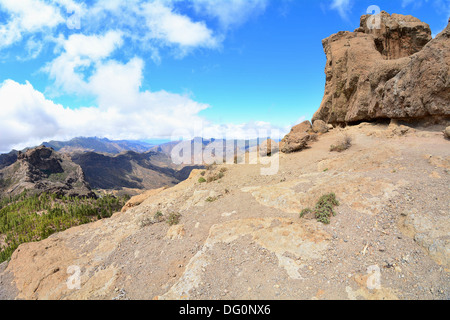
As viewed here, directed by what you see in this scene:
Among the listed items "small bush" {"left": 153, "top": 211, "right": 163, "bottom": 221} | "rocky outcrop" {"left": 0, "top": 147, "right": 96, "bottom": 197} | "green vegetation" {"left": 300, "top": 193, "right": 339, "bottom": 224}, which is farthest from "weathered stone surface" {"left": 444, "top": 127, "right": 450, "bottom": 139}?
"rocky outcrop" {"left": 0, "top": 147, "right": 96, "bottom": 197}

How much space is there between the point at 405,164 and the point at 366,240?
7378 mm

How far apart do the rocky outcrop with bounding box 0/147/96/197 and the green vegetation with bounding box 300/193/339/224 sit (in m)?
108

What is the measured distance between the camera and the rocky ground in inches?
207

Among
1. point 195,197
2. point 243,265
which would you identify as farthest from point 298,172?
point 243,265

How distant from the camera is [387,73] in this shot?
64.8 feet

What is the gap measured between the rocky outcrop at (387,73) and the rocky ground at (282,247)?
3.89m

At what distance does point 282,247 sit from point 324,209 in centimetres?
284

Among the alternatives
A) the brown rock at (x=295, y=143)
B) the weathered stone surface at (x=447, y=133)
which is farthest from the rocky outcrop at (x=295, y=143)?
the weathered stone surface at (x=447, y=133)

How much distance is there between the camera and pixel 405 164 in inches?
426

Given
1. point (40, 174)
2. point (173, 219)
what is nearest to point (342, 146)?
point (173, 219)

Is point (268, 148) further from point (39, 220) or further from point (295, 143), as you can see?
point (39, 220)

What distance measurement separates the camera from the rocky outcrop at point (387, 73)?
1505 centimetres

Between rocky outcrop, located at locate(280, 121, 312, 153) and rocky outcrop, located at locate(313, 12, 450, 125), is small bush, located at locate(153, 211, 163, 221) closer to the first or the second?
rocky outcrop, located at locate(280, 121, 312, 153)
